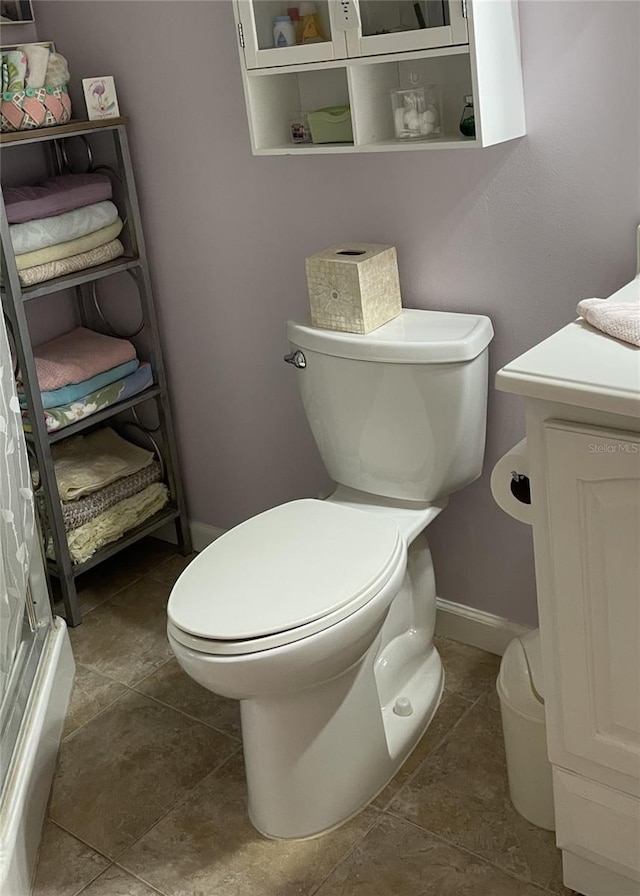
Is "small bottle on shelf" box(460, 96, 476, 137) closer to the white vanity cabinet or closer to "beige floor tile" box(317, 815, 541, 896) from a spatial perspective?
the white vanity cabinet

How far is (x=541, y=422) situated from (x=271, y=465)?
120 cm

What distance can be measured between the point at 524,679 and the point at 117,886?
2.57 ft

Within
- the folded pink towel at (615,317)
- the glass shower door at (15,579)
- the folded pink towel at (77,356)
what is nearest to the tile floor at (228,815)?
the glass shower door at (15,579)

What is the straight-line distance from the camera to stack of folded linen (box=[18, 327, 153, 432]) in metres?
2.29

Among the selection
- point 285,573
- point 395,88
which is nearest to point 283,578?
point 285,573

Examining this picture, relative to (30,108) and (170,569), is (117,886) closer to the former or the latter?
(170,569)

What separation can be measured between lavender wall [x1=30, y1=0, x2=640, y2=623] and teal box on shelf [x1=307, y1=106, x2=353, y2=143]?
102mm

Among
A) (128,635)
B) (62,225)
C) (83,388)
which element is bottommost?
(128,635)

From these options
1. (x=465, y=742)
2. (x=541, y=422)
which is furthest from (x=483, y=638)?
(x=541, y=422)

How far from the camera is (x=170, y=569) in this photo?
2.61m

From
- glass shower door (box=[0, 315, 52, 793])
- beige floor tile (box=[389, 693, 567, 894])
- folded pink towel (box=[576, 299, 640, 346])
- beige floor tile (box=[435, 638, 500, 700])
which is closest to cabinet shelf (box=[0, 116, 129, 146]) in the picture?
glass shower door (box=[0, 315, 52, 793])

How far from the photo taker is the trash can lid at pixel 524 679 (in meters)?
1.63

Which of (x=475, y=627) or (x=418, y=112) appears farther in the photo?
(x=475, y=627)
